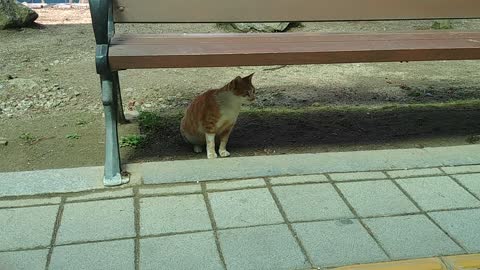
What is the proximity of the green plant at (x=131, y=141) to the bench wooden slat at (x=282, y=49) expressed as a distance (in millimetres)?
713

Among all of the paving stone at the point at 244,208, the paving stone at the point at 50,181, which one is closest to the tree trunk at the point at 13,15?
the paving stone at the point at 50,181

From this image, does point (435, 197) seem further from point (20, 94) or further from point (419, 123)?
point (20, 94)

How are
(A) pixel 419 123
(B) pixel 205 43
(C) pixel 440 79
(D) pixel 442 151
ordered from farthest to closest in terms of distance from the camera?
(C) pixel 440 79
(A) pixel 419 123
(D) pixel 442 151
(B) pixel 205 43

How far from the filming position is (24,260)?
2379mm

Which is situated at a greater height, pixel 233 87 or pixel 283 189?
pixel 233 87

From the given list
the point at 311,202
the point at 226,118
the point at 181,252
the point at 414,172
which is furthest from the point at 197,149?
the point at 414,172

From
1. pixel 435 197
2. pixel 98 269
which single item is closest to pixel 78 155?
pixel 98 269

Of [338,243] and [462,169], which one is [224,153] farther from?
[462,169]

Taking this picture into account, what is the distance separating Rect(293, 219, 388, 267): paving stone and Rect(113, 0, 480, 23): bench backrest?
5.11ft

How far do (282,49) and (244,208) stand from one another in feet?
3.11

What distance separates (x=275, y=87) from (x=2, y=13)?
407 cm

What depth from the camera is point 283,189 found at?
9.96 feet

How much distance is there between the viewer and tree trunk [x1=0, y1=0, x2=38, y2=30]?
7.01m

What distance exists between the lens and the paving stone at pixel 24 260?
233 cm
